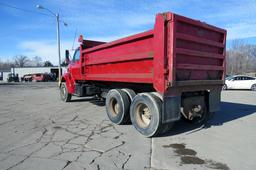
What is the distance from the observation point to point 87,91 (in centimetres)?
1109

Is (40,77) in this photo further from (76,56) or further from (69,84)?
(76,56)

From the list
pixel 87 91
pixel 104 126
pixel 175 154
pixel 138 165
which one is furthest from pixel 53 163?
pixel 87 91

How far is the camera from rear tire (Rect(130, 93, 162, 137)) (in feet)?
19.5

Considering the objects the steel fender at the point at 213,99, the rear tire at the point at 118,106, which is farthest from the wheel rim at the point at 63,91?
the steel fender at the point at 213,99

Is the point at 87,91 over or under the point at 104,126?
over

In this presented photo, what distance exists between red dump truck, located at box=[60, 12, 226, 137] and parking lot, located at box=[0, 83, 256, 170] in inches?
20.6

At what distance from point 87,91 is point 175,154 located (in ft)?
21.8

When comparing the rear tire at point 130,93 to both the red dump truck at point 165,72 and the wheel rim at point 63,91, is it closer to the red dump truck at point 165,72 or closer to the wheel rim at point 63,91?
the red dump truck at point 165,72

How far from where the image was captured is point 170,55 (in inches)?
226

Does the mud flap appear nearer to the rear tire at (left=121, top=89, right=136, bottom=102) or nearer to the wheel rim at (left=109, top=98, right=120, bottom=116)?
the rear tire at (left=121, top=89, right=136, bottom=102)

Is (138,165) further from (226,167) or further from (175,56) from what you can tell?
(175,56)

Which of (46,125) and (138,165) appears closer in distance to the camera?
(138,165)

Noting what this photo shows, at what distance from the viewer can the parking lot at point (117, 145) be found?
462 cm

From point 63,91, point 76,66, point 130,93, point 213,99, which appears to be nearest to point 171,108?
point 130,93
